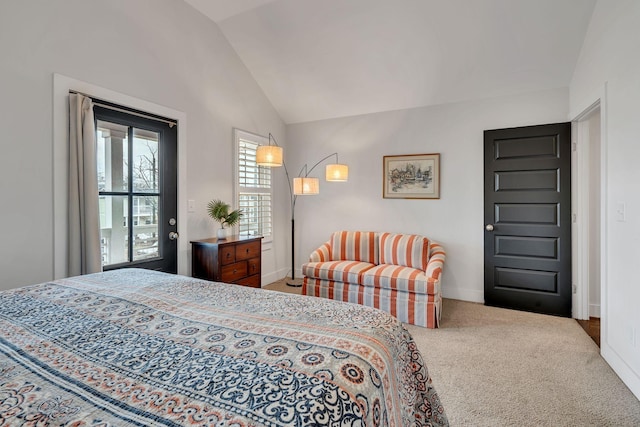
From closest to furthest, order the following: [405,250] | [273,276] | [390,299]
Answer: [390,299], [405,250], [273,276]

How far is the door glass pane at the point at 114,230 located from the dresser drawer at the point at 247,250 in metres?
1.02

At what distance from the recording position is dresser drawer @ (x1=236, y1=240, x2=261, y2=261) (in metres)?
3.35

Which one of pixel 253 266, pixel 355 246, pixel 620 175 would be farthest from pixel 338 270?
pixel 620 175

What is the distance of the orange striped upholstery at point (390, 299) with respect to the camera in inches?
122

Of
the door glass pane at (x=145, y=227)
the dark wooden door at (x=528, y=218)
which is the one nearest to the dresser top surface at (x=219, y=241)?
the door glass pane at (x=145, y=227)

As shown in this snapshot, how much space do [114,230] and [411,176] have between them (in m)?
3.40

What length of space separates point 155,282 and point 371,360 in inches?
50.1

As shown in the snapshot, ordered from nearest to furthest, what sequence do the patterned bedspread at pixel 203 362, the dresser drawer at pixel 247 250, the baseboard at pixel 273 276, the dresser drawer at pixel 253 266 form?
the patterned bedspread at pixel 203 362, the dresser drawer at pixel 247 250, the dresser drawer at pixel 253 266, the baseboard at pixel 273 276

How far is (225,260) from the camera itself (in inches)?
125

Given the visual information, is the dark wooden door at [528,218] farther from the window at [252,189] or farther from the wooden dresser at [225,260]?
the window at [252,189]

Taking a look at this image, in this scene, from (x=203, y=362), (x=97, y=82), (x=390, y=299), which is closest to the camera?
(x=203, y=362)

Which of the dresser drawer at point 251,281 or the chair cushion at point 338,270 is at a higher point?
the chair cushion at point 338,270

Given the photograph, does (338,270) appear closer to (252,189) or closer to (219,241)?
(219,241)

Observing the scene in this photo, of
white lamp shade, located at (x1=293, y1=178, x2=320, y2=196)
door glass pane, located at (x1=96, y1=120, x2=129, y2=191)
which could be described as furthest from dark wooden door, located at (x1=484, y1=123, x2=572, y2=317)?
door glass pane, located at (x1=96, y1=120, x2=129, y2=191)
